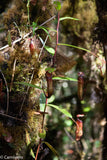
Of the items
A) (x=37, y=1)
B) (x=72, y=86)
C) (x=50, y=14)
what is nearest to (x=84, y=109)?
(x=72, y=86)

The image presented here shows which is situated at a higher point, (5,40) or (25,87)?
(5,40)

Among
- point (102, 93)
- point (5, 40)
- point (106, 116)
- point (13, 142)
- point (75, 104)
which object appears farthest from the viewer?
point (75, 104)

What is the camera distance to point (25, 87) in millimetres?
980

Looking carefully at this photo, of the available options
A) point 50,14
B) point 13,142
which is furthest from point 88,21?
point 13,142

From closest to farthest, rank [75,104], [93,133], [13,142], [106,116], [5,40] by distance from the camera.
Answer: [13,142], [5,40], [106,116], [75,104], [93,133]

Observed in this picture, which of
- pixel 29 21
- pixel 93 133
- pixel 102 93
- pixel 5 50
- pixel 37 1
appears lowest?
pixel 93 133

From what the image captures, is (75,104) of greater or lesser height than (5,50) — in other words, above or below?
below

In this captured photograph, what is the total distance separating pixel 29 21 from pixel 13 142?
0.80 metres

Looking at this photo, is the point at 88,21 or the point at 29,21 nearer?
the point at 29,21

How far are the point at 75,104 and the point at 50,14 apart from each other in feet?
3.80

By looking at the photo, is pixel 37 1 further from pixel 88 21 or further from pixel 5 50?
pixel 88 21

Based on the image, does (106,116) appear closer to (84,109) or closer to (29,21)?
(84,109)

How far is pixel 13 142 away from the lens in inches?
35.4

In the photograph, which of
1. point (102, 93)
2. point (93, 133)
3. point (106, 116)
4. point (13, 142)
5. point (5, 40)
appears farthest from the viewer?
point (93, 133)
